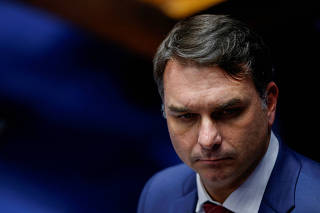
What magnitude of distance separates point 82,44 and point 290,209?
178 cm

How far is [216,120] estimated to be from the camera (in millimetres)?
1264

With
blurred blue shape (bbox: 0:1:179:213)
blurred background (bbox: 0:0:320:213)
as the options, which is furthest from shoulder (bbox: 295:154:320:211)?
blurred blue shape (bbox: 0:1:179:213)

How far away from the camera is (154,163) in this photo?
2.76 metres

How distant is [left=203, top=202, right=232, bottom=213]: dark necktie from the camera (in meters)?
1.40

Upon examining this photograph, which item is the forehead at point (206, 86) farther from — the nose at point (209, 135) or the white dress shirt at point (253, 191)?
the white dress shirt at point (253, 191)

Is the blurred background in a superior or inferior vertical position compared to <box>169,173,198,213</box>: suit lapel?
superior

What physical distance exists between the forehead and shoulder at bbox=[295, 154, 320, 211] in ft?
1.13

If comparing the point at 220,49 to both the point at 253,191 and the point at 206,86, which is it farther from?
the point at 253,191

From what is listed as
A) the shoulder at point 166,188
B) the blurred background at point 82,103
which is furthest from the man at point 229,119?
the blurred background at point 82,103

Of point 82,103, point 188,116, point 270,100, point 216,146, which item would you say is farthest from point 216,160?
point 82,103

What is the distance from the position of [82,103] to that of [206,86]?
5.05 ft

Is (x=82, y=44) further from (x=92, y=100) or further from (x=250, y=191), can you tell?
(x=250, y=191)

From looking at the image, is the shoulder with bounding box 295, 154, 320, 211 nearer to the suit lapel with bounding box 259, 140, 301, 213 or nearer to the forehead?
the suit lapel with bounding box 259, 140, 301, 213

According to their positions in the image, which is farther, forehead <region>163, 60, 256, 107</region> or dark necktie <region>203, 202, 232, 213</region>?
dark necktie <region>203, 202, 232, 213</region>
